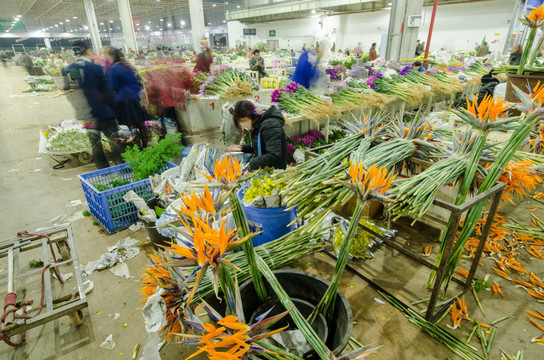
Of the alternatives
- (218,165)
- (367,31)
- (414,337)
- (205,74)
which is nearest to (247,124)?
(218,165)

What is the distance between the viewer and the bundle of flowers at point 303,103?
464cm

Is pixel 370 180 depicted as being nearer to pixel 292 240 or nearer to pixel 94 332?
pixel 292 240

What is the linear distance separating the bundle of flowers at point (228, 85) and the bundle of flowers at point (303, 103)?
529 millimetres

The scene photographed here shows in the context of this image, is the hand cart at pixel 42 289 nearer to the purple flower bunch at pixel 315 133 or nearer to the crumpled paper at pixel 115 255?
the crumpled paper at pixel 115 255

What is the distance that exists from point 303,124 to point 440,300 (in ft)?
11.8

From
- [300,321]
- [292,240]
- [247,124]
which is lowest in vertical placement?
[292,240]

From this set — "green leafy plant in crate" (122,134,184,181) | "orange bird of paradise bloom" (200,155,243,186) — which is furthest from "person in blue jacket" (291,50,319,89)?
"orange bird of paradise bloom" (200,155,243,186)

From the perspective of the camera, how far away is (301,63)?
5.56 m

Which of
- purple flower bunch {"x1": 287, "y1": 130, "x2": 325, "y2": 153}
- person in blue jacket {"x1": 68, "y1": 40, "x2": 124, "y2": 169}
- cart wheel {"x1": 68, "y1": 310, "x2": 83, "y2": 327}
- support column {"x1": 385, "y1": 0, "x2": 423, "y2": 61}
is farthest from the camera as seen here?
support column {"x1": 385, "y1": 0, "x2": 423, "y2": 61}

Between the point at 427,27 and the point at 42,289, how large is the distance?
74.5 feet

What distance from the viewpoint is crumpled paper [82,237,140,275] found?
9.05 feet

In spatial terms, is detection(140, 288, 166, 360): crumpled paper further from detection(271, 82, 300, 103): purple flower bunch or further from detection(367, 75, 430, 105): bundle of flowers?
detection(367, 75, 430, 105): bundle of flowers

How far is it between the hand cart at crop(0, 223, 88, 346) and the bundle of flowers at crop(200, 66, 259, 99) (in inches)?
128

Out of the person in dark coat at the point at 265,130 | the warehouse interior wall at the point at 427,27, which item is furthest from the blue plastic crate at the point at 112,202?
the warehouse interior wall at the point at 427,27
